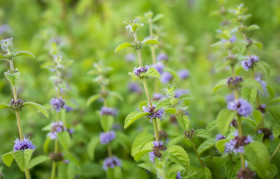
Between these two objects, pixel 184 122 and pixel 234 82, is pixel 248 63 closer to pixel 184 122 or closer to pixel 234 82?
pixel 234 82

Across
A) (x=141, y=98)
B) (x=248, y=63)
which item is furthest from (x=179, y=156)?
(x=141, y=98)

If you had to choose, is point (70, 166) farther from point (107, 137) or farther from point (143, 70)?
point (143, 70)

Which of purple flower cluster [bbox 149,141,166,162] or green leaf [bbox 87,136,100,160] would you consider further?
green leaf [bbox 87,136,100,160]

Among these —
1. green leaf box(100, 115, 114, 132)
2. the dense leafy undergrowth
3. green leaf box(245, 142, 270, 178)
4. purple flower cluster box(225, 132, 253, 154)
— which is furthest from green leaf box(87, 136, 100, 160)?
green leaf box(245, 142, 270, 178)

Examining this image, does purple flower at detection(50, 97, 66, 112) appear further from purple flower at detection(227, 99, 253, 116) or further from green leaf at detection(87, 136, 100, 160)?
purple flower at detection(227, 99, 253, 116)

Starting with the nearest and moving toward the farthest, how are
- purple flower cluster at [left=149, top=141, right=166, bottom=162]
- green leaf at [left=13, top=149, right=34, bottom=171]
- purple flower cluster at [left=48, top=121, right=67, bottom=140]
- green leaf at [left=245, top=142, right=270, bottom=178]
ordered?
green leaf at [left=245, top=142, right=270, bottom=178], green leaf at [left=13, top=149, right=34, bottom=171], purple flower cluster at [left=149, top=141, right=166, bottom=162], purple flower cluster at [left=48, top=121, right=67, bottom=140]

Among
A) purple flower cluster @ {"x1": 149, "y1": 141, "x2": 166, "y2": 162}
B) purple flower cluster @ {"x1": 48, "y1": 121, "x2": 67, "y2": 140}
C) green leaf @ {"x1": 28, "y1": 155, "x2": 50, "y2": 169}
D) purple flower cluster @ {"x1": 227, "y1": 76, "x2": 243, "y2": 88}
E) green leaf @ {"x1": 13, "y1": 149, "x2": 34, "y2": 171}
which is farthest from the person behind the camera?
Result: purple flower cluster @ {"x1": 48, "y1": 121, "x2": 67, "y2": 140}

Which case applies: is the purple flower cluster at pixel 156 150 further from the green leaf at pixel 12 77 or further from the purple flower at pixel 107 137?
the green leaf at pixel 12 77
